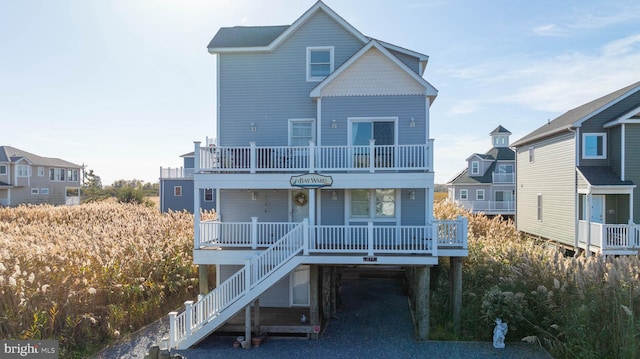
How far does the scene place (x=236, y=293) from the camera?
34.0 feet

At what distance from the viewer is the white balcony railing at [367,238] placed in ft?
34.7

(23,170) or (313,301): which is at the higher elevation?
(23,170)

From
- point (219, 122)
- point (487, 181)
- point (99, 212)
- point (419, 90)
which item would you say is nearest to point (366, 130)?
point (419, 90)

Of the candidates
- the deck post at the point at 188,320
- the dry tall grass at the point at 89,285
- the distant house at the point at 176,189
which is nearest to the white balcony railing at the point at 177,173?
the distant house at the point at 176,189

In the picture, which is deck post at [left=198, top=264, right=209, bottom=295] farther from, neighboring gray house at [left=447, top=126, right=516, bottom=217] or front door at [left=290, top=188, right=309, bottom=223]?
neighboring gray house at [left=447, top=126, right=516, bottom=217]

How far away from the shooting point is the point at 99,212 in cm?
2623

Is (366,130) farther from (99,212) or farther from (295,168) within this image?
(99,212)

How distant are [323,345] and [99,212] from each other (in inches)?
930

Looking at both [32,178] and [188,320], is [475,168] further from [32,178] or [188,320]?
[32,178]

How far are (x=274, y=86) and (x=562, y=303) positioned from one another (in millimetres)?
11958

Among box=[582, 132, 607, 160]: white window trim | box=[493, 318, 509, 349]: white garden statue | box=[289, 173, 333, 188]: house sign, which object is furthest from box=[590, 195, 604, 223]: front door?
box=[289, 173, 333, 188]: house sign

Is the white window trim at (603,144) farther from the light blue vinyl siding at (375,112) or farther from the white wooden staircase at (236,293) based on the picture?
the white wooden staircase at (236,293)

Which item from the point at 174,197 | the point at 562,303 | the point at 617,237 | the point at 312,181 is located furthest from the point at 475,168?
the point at 174,197

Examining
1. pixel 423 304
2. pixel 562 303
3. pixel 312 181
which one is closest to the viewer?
pixel 562 303
